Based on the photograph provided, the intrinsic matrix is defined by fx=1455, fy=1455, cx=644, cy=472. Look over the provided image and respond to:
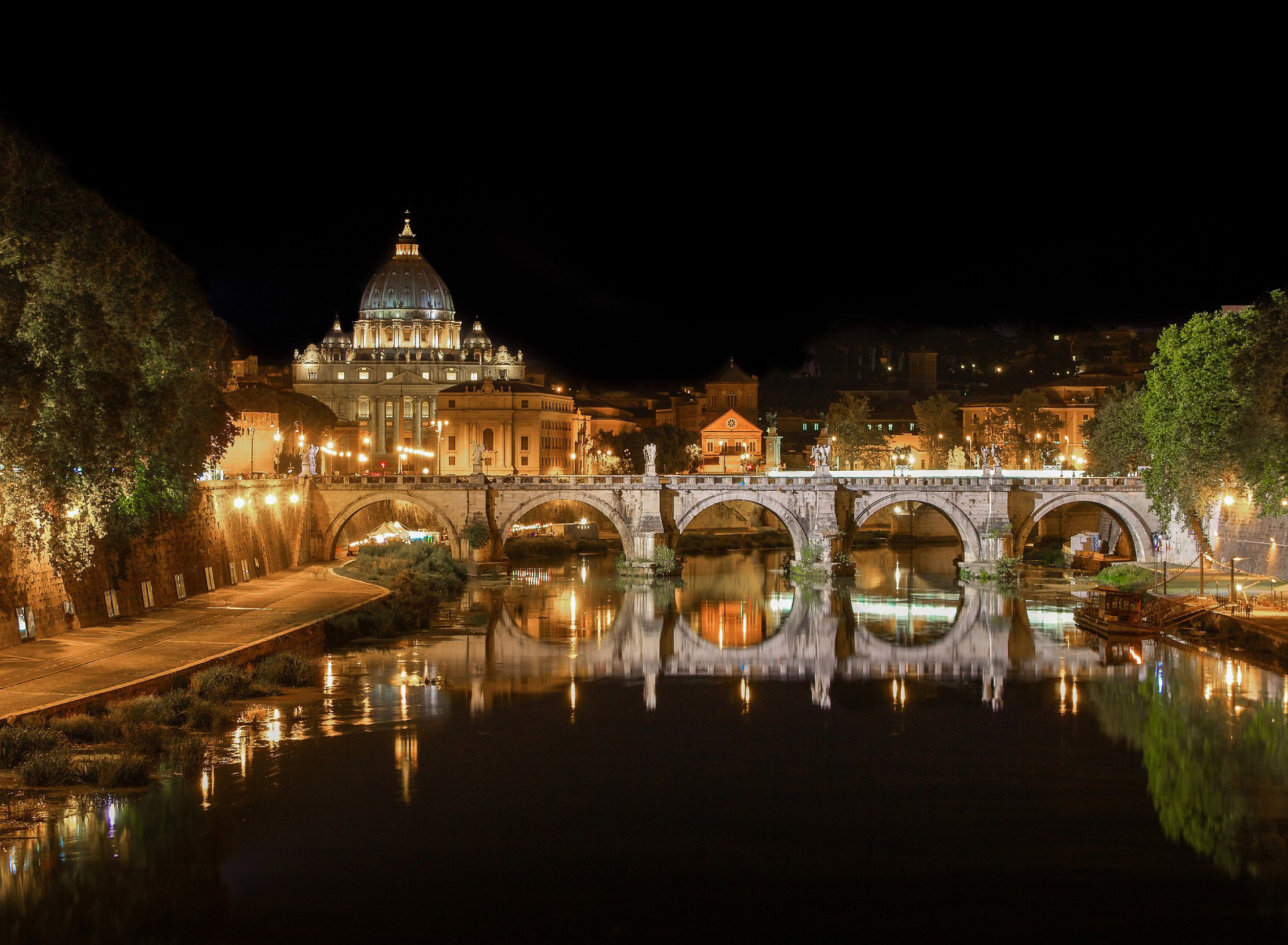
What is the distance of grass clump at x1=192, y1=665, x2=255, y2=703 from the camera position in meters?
29.7

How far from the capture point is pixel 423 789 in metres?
25.4

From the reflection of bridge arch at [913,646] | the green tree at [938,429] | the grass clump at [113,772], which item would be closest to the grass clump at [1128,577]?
the reflection of bridge arch at [913,646]

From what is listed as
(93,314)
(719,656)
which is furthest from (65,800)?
(719,656)

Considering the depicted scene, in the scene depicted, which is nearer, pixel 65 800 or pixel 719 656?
→ pixel 65 800

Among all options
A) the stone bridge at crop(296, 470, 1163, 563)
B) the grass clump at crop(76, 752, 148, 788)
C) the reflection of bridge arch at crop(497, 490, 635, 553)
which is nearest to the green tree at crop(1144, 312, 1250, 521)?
the stone bridge at crop(296, 470, 1163, 563)

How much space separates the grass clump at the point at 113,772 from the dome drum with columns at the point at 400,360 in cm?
9658

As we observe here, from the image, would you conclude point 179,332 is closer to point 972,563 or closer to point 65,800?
point 65,800

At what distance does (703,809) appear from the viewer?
80.8ft

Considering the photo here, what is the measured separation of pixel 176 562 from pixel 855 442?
61641mm

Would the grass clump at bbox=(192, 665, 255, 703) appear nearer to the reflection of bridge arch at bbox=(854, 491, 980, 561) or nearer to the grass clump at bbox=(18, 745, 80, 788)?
the grass clump at bbox=(18, 745, 80, 788)

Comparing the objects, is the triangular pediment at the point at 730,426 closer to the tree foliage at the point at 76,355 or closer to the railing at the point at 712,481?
the railing at the point at 712,481

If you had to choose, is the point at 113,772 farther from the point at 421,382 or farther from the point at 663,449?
the point at 421,382

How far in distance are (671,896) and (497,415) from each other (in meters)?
89.2

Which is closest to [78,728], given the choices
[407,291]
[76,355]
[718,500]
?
[76,355]
